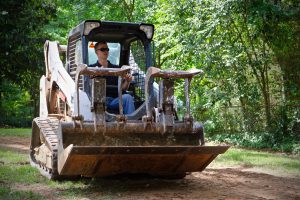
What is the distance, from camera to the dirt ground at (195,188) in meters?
5.81

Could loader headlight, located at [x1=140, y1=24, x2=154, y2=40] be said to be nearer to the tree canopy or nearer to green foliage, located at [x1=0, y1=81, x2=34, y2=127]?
the tree canopy

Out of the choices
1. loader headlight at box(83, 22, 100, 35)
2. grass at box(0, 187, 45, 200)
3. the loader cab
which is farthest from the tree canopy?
grass at box(0, 187, 45, 200)

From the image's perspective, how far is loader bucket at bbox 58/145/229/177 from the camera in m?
5.55

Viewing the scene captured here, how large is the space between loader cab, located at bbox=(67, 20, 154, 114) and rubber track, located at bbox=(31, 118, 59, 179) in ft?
2.62

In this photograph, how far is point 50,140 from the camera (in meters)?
6.67

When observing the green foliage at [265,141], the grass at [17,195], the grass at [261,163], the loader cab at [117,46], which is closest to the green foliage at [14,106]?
the green foliage at [265,141]

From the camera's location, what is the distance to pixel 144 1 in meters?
23.2

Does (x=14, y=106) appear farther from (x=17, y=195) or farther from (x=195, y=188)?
(x=17, y=195)

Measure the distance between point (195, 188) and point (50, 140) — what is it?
2127 millimetres

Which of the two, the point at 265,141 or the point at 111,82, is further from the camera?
the point at 265,141

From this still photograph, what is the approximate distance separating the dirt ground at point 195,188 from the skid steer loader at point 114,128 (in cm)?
25

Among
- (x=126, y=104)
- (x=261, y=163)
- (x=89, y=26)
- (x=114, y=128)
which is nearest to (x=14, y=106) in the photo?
(x=261, y=163)

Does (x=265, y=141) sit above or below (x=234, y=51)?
below

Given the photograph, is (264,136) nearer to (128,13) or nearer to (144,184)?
(144,184)
